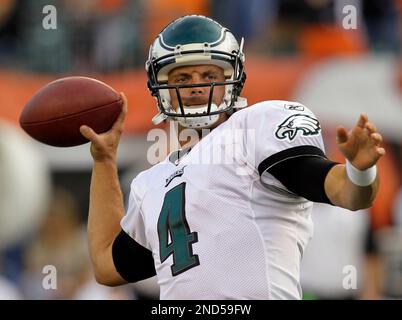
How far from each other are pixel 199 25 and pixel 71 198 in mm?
5005

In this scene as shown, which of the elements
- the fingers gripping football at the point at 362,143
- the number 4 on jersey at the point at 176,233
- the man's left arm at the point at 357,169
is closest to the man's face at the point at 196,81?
the number 4 on jersey at the point at 176,233

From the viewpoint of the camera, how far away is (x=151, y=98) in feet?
28.7

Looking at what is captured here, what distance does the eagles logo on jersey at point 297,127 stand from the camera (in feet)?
11.9

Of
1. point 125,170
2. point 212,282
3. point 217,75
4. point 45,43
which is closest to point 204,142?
point 217,75

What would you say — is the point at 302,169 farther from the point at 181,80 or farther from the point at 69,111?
the point at 69,111

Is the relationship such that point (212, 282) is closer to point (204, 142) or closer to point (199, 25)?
point (204, 142)

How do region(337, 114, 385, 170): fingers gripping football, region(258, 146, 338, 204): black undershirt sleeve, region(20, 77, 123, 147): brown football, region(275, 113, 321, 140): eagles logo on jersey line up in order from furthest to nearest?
1. region(20, 77, 123, 147): brown football
2. region(275, 113, 321, 140): eagles logo on jersey
3. region(258, 146, 338, 204): black undershirt sleeve
4. region(337, 114, 385, 170): fingers gripping football

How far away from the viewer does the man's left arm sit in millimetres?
3270

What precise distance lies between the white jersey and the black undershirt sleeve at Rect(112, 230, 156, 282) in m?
0.27

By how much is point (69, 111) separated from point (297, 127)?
3.00 ft

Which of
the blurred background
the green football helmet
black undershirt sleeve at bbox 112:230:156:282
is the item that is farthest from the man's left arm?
the blurred background

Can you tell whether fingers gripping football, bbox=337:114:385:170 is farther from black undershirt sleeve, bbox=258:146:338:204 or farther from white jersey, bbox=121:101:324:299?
white jersey, bbox=121:101:324:299
